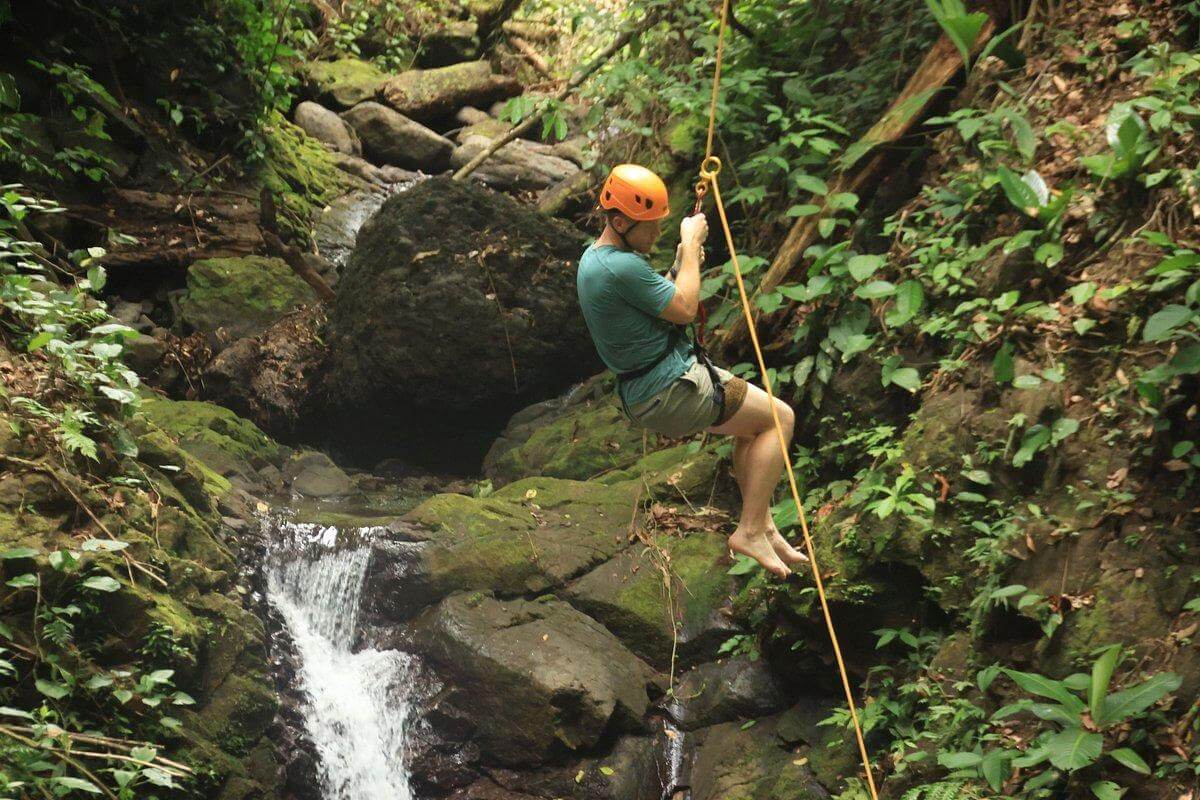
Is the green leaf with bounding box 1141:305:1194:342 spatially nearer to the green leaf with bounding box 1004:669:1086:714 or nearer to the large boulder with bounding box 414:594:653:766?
the green leaf with bounding box 1004:669:1086:714

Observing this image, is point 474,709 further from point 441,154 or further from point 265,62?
point 441,154

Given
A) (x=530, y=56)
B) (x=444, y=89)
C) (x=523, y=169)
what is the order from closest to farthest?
(x=523, y=169), (x=444, y=89), (x=530, y=56)

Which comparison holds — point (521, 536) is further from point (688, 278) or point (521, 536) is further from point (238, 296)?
point (238, 296)

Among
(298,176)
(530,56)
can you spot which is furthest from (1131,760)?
(530,56)

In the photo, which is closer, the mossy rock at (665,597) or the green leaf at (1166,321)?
the green leaf at (1166,321)

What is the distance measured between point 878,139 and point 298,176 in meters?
8.55

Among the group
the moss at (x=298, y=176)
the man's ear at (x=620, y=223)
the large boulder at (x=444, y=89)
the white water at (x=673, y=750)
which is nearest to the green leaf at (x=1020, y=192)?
the man's ear at (x=620, y=223)

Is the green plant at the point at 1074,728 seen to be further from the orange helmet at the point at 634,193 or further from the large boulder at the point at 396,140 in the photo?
the large boulder at the point at 396,140

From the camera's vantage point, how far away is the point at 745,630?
5.91 m

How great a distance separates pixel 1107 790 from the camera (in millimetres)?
3420

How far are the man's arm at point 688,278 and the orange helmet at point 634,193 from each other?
23 centimetres

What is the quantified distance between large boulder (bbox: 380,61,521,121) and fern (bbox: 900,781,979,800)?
13.2m

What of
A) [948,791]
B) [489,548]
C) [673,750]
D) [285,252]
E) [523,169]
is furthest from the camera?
[523,169]

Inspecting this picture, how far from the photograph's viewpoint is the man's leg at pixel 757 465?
4527mm
